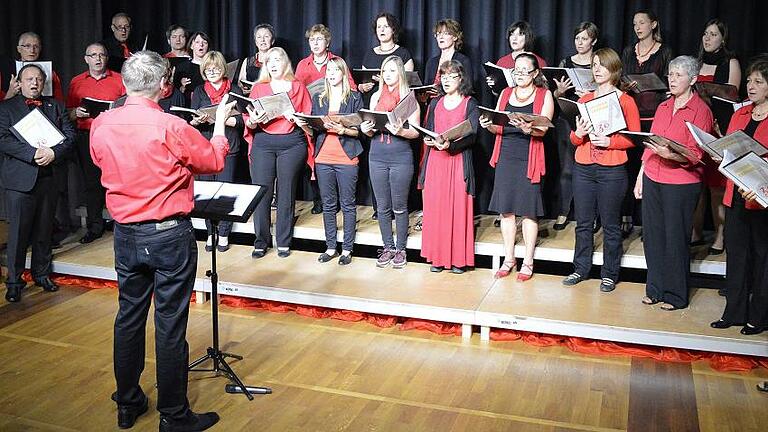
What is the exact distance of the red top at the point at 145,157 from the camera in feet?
11.1

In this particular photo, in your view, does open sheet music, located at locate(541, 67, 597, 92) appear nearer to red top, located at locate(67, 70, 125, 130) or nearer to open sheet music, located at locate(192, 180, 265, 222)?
open sheet music, located at locate(192, 180, 265, 222)

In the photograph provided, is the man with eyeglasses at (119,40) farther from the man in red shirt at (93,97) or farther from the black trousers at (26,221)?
the black trousers at (26,221)

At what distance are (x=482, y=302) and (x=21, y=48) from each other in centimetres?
397

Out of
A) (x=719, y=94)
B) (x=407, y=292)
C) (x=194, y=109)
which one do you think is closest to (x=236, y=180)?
(x=194, y=109)

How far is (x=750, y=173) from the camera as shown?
417 centimetres

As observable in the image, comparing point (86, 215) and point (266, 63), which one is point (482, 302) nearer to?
point (266, 63)

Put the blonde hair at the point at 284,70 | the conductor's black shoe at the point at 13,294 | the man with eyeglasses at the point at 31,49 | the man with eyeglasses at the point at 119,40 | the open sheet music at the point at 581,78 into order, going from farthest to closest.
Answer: the man with eyeglasses at the point at 119,40, the man with eyeglasses at the point at 31,49, the blonde hair at the point at 284,70, the conductor's black shoe at the point at 13,294, the open sheet music at the point at 581,78

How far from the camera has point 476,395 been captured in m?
4.23

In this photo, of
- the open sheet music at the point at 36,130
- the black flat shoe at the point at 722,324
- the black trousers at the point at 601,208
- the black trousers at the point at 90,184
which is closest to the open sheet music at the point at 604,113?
the black trousers at the point at 601,208

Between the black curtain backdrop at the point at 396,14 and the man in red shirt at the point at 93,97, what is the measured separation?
120 centimetres

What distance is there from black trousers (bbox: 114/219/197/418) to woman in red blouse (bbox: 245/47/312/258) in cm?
221

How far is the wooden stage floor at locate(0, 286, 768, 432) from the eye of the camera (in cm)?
393

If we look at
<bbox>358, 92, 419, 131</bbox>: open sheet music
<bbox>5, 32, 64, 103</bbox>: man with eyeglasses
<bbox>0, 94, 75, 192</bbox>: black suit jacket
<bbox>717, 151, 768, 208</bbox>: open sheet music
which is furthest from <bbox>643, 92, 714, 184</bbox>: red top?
<bbox>5, 32, 64, 103</bbox>: man with eyeglasses

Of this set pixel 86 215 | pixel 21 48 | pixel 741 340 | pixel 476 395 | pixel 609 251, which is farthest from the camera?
pixel 86 215
